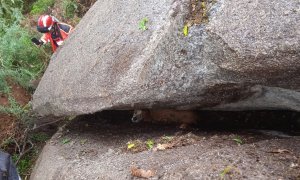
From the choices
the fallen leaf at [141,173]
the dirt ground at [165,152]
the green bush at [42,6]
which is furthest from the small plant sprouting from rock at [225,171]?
the green bush at [42,6]

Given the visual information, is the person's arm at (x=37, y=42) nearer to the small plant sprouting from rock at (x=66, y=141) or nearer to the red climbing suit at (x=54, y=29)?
the red climbing suit at (x=54, y=29)

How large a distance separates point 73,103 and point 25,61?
235 cm

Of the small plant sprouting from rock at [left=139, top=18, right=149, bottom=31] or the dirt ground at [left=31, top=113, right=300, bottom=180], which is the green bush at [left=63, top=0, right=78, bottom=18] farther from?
the small plant sprouting from rock at [left=139, top=18, right=149, bottom=31]

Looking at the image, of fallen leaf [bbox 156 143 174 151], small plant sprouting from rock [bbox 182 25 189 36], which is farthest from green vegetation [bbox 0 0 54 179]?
small plant sprouting from rock [bbox 182 25 189 36]

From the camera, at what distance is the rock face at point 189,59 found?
2.40m

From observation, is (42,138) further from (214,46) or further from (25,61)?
(214,46)

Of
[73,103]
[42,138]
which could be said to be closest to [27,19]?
[42,138]

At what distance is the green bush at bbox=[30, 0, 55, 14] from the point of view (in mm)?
6426

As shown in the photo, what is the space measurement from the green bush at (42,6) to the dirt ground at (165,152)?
2816mm

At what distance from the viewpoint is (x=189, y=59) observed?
2.80 meters

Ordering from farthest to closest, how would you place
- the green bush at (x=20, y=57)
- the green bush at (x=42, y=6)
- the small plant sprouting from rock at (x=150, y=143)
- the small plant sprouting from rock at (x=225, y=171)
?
the green bush at (x=42, y=6)
the green bush at (x=20, y=57)
the small plant sprouting from rock at (x=150, y=143)
the small plant sprouting from rock at (x=225, y=171)

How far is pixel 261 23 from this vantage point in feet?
7.86

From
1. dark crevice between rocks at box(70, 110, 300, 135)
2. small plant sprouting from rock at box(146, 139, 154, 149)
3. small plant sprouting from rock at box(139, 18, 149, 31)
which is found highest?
small plant sprouting from rock at box(139, 18, 149, 31)

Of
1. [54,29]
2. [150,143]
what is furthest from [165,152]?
[54,29]
